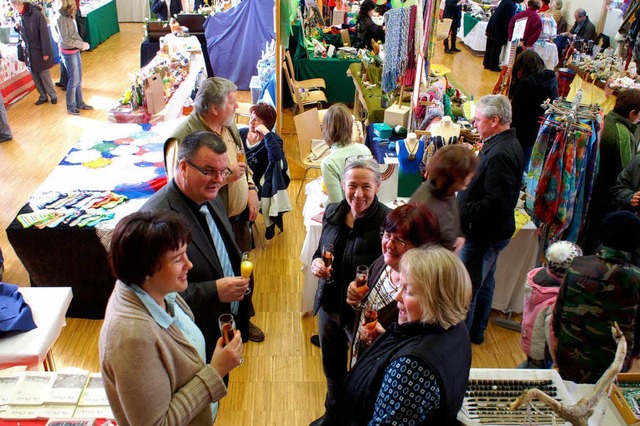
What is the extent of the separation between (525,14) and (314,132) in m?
5.15

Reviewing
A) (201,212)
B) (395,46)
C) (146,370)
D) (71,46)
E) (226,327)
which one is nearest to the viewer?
(146,370)

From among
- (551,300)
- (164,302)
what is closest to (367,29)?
(551,300)

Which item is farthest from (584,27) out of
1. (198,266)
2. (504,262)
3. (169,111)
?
(198,266)

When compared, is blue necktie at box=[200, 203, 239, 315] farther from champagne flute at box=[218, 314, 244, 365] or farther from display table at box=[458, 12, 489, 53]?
display table at box=[458, 12, 489, 53]

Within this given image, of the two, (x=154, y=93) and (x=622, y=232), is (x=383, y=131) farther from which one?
(x=622, y=232)

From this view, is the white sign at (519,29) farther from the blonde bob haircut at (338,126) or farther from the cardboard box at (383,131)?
the blonde bob haircut at (338,126)

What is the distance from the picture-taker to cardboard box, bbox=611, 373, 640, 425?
194cm

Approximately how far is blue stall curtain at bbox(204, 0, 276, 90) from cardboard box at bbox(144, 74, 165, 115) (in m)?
3.20

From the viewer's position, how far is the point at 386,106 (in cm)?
582

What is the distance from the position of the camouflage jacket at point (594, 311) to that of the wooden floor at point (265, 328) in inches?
44.2

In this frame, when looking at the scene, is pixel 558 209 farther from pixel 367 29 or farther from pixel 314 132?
pixel 367 29

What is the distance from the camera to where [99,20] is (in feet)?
36.4

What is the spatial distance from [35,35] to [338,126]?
18.3ft

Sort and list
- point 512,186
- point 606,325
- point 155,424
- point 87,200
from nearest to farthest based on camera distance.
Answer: point 155,424, point 606,325, point 512,186, point 87,200
